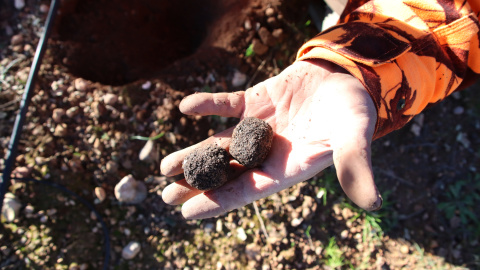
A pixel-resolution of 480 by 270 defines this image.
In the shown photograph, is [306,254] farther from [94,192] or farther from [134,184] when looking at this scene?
[94,192]

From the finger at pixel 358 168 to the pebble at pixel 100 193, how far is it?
78.2 inches

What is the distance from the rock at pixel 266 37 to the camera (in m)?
2.92

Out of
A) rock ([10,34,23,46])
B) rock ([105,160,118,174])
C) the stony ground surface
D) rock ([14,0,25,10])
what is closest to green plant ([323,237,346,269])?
the stony ground surface

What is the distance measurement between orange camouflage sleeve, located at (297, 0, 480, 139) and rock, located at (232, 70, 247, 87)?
37.9 inches

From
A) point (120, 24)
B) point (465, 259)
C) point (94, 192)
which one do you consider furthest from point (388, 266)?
point (120, 24)

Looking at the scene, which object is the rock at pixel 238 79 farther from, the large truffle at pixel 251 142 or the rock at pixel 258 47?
the large truffle at pixel 251 142

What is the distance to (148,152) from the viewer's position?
2.77m

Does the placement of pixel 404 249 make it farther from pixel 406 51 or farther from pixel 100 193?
pixel 100 193

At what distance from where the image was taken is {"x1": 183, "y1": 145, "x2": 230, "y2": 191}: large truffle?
2.05m

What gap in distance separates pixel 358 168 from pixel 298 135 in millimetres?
564

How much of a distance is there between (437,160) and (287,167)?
1.70m

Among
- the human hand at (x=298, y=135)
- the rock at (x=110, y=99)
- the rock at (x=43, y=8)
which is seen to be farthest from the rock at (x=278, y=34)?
the rock at (x=43, y=8)

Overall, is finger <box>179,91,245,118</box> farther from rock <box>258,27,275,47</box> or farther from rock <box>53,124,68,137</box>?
rock <box>53,124,68,137</box>

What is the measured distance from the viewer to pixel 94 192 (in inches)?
110
